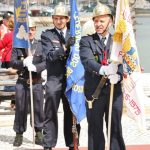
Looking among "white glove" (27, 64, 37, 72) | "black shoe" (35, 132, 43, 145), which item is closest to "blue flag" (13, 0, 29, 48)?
"white glove" (27, 64, 37, 72)

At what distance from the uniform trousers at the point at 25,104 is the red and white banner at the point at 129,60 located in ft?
8.03

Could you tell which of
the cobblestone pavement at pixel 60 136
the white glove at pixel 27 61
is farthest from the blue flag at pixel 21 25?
the cobblestone pavement at pixel 60 136

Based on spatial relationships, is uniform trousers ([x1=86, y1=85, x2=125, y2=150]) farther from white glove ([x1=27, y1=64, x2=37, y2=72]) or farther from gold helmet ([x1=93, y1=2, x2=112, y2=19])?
white glove ([x1=27, y1=64, x2=37, y2=72])

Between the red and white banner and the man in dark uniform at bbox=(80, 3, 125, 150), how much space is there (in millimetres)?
178

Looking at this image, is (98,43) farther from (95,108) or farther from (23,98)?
(23,98)

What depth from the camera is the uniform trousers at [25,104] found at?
7.80m

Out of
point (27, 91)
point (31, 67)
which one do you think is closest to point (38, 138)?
point (27, 91)

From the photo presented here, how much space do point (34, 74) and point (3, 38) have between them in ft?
11.2

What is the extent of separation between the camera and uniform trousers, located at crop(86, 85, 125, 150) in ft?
19.0

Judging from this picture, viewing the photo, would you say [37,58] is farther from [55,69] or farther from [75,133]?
[75,133]

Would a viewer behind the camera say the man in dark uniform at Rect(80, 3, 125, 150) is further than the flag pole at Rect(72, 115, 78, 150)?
No

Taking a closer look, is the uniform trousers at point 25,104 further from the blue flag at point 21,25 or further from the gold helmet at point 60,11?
the gold helmet at point 60,11

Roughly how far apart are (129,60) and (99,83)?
495 mm

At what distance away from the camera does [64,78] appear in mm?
6945
